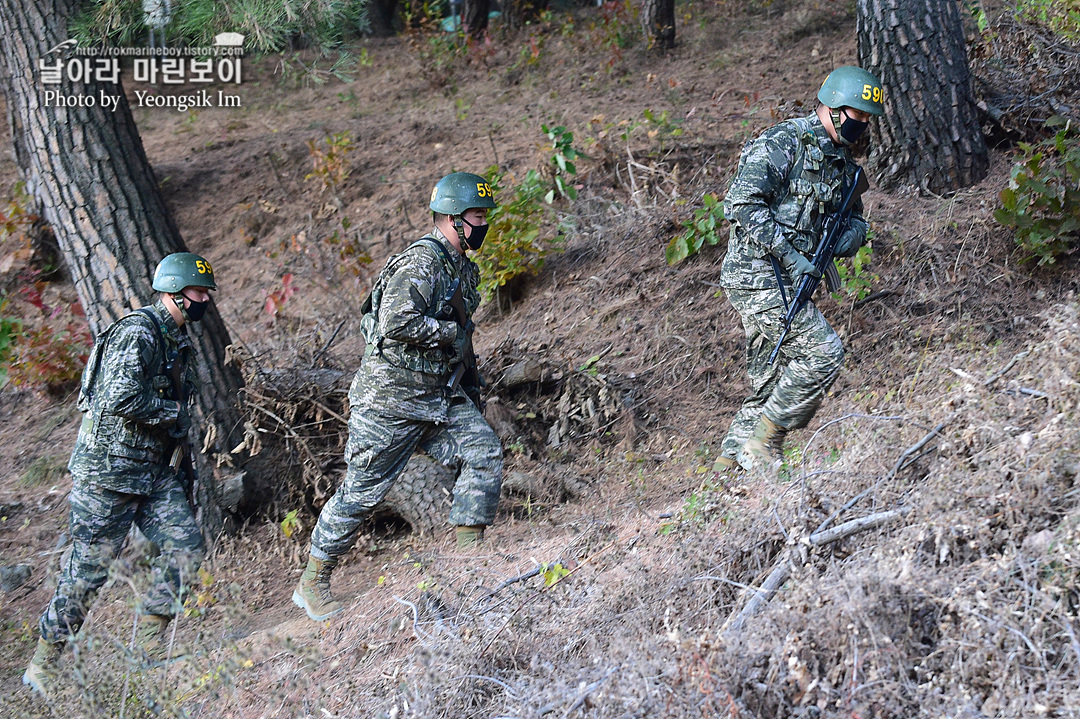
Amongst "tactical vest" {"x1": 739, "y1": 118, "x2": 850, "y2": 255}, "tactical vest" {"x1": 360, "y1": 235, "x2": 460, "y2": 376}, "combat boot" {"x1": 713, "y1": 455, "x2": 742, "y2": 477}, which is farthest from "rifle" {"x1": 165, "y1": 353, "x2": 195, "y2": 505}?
"tactical vest" {"x1": 739, "y1": 118, "x2": 850, "y2": 255}

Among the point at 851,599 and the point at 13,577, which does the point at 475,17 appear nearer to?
the point at 13,577

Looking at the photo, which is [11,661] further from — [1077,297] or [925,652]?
[1077,297]

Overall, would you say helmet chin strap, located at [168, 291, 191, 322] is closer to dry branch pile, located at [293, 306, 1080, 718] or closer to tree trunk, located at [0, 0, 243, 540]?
tree trunk, located at [0, 0, 243, 540]

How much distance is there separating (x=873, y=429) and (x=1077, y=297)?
2.02 metres

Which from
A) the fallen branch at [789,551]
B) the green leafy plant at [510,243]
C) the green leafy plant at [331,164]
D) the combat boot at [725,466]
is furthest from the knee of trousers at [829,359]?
the green leafy plant at [331,164]

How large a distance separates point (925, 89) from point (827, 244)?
267cm

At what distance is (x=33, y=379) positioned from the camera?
7707mm

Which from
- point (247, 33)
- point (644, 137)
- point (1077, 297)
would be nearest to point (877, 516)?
point (1077, 297)

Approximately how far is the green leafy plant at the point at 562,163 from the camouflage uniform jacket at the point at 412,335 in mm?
3335

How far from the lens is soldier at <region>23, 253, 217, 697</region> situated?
459 cm

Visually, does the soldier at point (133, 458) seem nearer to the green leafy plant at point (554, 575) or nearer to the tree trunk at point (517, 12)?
the green leafy plant at point (554, 575)

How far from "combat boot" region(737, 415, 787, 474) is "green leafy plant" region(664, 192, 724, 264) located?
2385 mm

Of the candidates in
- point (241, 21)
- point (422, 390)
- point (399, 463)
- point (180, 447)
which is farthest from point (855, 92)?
point (180, 447)

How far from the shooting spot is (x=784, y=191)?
4.57m
